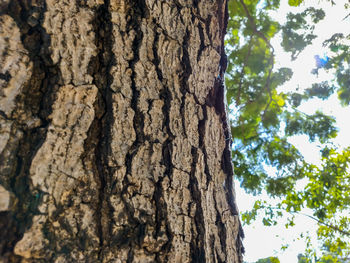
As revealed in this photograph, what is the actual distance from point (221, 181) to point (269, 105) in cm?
402

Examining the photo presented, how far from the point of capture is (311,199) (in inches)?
186

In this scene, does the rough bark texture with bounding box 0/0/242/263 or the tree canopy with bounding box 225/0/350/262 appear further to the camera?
the tree canopy with bounding box 225/0/350/262

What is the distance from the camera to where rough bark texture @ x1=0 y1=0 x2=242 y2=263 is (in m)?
0.65

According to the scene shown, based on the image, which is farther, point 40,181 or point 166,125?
point 166,125

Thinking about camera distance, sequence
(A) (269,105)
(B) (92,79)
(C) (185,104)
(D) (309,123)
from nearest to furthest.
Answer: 1. (B) (92,79)
2. (C) (185,104)
3. (A) (269,105)
4. (D) (309,123)

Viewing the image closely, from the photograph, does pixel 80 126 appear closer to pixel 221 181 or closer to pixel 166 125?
pixel 166 125

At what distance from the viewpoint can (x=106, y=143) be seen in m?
0.75

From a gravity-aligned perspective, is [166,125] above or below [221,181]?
above

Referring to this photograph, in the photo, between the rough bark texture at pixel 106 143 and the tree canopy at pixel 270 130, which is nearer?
the rough bark texture at pixel 106 143

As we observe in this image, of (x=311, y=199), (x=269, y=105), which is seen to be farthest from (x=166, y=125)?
(x=311, y=199)

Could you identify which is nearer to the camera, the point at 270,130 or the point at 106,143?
the point at 106,143

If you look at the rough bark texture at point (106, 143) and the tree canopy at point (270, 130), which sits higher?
the tree canopy at point (270, 130)

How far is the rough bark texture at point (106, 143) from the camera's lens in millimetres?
646

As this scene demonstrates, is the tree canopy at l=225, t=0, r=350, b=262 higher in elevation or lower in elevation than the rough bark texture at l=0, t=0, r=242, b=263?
higher
